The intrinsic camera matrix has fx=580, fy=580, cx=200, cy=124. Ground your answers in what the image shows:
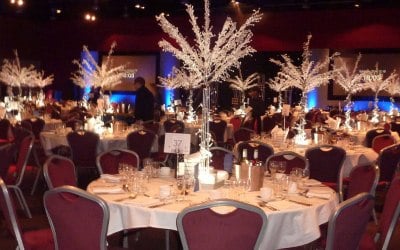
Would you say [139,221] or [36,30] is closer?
[139,221]

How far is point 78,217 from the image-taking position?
327 centimetres

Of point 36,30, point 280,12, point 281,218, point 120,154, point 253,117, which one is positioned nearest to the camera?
point 281,218

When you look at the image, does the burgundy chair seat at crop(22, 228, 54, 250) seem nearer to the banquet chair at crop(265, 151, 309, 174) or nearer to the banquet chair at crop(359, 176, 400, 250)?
the banquet chair at crop(359, 176, 400, 250)

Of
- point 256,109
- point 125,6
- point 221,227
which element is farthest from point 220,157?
point 125,6

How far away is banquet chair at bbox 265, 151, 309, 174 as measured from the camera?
17.9ft

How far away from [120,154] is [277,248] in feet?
7.11

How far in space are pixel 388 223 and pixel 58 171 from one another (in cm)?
245

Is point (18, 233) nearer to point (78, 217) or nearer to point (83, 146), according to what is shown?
point (78, 217)

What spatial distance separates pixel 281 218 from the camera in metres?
3.51

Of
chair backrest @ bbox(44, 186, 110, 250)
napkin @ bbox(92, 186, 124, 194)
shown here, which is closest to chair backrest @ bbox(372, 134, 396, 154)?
napkin @ bbox(92, 186, 124, 194)

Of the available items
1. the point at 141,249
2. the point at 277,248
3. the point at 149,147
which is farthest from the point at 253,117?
the point at 277,248

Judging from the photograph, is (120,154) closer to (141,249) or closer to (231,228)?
(141,249)

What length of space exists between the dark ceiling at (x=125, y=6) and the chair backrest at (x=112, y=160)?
10606mm

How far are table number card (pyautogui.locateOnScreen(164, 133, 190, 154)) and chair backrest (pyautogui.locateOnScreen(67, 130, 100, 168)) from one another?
340 centimetres
